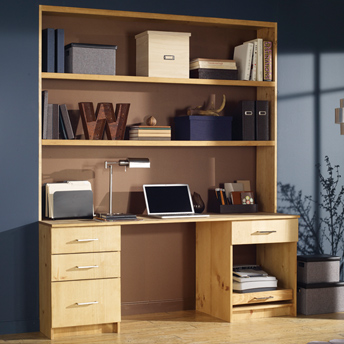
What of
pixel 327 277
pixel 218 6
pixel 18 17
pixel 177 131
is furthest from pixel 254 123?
pixel 18 17

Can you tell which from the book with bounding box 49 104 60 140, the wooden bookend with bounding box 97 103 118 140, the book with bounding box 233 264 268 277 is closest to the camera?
the book with bounding box 49 104 60 140

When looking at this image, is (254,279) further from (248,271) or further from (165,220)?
(165,220)

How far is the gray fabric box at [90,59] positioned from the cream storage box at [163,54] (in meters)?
0.24

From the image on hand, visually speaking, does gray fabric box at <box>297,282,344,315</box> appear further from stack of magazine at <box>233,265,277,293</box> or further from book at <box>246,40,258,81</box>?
book at <box>246,40,258,81</box>

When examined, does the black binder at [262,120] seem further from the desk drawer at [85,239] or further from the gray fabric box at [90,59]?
the desk drawer at [85,239]

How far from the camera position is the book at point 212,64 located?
4.77 meters

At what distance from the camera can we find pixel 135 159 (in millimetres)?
4605

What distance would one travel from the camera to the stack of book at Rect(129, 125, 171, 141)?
4598 mm

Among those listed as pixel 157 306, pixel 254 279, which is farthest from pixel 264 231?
pixel 157 306

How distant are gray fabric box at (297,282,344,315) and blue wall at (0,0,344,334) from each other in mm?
771

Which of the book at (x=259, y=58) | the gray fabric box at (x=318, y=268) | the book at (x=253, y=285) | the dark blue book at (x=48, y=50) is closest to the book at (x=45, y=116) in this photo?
the dark blue book at (x=48, y=50)

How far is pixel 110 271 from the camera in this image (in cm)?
427

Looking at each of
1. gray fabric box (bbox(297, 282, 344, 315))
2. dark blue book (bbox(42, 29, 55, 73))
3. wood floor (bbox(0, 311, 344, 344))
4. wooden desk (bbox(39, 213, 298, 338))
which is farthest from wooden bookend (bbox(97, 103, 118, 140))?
gray fabric box (bbox(297, 282, 344, 315))

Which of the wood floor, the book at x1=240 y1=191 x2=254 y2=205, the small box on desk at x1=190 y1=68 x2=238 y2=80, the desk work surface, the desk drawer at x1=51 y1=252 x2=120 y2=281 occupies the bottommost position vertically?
the wood floor
